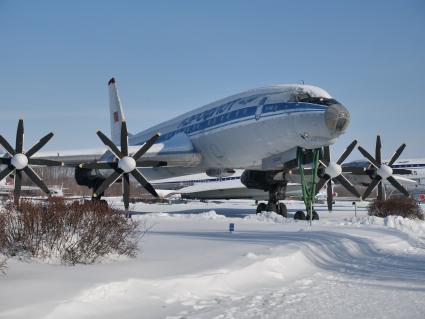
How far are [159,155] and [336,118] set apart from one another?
9860 mm

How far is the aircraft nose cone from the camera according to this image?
17.1m

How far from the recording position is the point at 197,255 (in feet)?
27.8

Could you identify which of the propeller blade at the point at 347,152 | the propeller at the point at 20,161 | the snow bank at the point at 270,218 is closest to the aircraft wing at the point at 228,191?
the propeller blade at the point at 347,152

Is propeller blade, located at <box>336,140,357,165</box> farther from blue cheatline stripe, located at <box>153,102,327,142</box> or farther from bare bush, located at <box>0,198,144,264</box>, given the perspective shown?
bare bush, located at <box>0,198,144,264</box>

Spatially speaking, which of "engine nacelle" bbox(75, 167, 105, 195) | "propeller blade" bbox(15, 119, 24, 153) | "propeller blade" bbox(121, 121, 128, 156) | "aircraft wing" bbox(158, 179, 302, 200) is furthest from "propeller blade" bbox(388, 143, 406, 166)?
"propeller blade" bbox(15, 119, 24, 153)

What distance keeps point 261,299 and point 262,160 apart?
1507cm

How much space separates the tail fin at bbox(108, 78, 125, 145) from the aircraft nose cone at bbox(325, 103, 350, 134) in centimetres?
1952

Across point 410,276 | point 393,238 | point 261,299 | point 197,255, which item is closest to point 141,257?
point 197,255

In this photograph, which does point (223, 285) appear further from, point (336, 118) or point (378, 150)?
point (378, 150)

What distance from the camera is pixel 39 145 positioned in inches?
854

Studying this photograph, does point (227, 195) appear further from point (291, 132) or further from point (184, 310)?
point (184, 310)

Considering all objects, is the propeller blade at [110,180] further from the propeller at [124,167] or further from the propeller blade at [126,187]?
the propeller blade at [126,187]

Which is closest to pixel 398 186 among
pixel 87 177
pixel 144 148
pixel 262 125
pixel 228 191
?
pixel 262 125

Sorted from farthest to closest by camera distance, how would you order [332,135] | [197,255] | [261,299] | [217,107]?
1. [217,107]
2. [332,135]
3. [197,255]
4. [261,299]
